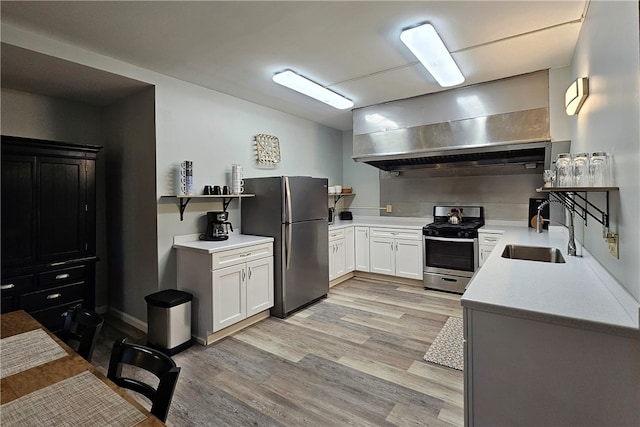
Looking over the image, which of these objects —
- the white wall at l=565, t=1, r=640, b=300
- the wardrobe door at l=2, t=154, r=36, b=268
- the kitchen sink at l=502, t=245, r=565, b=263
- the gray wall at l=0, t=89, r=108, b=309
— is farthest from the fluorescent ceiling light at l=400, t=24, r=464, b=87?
the gray wall at l=0, t=89, r=108, b=309

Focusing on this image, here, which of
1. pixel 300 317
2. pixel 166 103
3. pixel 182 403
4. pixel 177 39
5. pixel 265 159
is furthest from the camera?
pixel 265 159

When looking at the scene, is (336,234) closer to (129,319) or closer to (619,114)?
(129,319)

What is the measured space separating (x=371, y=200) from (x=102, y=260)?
4003mm

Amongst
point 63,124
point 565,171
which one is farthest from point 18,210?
point 565,171

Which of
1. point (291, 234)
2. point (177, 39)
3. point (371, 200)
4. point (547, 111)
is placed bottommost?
point (291, 234)

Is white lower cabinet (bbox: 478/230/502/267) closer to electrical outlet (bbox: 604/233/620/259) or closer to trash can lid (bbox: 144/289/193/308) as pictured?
electrical outlet (bbox: 604/233/620/259)

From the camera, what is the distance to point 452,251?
4.16m

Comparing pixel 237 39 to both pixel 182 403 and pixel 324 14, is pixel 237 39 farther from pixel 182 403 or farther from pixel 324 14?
pixel 182 403

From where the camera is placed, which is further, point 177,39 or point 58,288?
point 58,288

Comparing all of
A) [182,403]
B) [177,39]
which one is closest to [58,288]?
[182,403]

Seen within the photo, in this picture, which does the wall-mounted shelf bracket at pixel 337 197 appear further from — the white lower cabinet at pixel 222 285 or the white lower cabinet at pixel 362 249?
the white lower cabinet at pixel 222 285

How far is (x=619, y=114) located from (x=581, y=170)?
364 millimetres

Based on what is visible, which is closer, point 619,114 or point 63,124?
point 619,114

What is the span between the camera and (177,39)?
2414 mm
